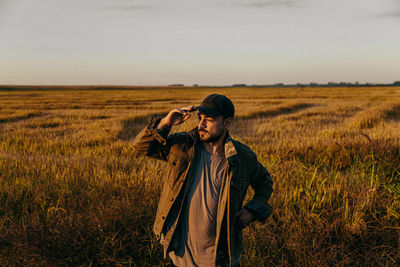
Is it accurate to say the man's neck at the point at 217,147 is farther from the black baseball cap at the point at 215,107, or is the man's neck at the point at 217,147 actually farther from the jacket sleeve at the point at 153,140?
the jacket sleeve at the point at 153,140

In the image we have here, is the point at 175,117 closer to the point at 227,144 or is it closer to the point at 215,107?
the point at 215,107

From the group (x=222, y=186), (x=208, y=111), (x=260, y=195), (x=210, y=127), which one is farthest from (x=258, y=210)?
(x=208, y=111)

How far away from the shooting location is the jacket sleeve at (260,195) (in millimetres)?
1994

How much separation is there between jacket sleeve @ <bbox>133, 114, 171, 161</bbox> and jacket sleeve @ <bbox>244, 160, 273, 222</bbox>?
2.41 feet

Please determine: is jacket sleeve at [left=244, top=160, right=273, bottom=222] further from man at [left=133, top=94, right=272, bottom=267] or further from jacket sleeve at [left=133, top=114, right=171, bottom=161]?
jacket sleeve at [left=133, top=114, right=171, bottom=161]

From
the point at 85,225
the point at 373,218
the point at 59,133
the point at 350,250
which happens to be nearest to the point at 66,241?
the point at 85,225

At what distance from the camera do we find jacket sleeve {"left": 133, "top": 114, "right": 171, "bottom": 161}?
197cm

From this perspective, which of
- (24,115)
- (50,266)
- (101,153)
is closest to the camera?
(50,266)

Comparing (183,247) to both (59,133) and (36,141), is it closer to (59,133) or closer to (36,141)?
(36,141)

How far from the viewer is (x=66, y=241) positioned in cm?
270

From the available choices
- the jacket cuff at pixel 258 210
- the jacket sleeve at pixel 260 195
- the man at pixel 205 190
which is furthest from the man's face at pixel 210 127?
the jacket cuff at pixel 258 210

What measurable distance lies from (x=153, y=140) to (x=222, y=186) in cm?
62

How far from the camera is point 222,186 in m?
1.90

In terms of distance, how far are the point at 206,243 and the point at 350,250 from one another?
1.99 m
